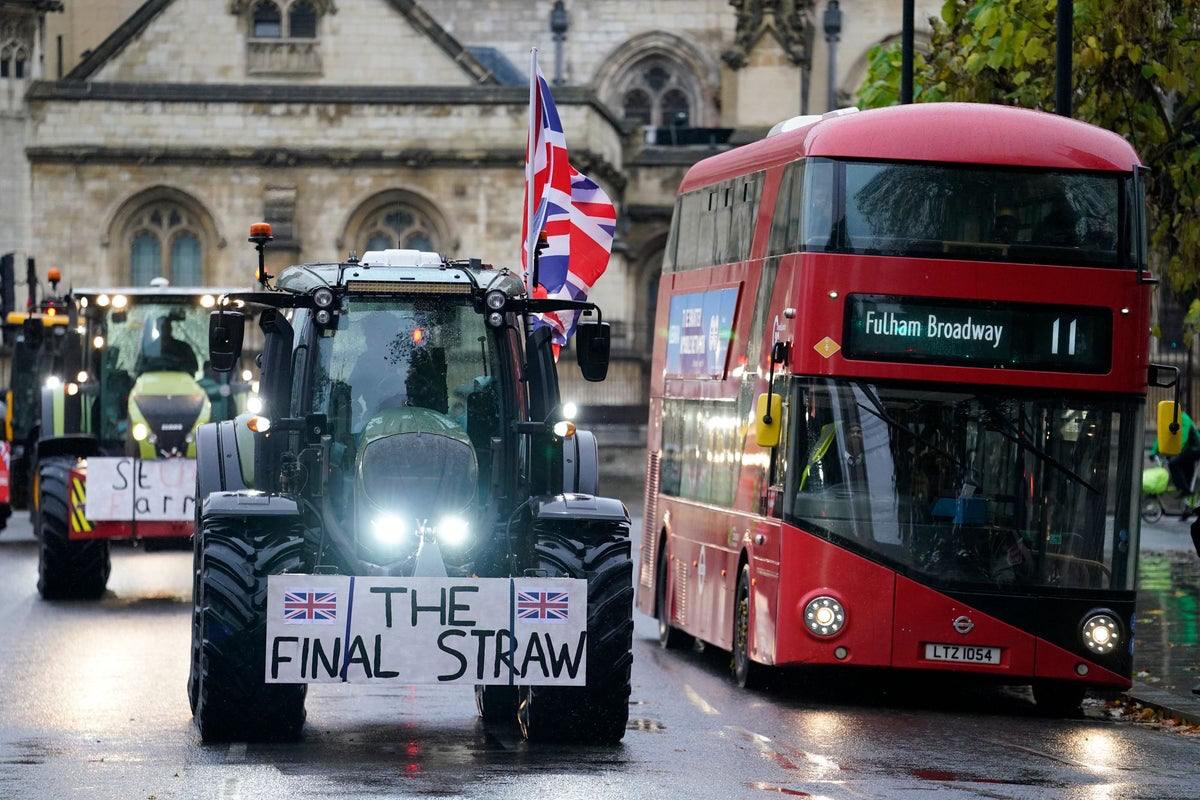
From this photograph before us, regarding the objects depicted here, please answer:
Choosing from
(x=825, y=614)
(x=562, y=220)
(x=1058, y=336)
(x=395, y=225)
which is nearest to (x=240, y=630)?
(x=825, y=614)

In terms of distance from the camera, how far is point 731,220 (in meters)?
18.4

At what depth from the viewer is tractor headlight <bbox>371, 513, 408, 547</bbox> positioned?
40.8ft

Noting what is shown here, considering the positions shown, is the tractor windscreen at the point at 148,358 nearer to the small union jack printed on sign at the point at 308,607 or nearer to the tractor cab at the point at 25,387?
the tractor cab at the point at 25,387

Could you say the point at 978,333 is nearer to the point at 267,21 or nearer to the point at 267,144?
the point at 267,144

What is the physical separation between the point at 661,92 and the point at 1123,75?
4630cm

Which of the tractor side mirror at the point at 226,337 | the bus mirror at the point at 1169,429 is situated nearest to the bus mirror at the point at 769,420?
the bus mirror at the point at 1169,429

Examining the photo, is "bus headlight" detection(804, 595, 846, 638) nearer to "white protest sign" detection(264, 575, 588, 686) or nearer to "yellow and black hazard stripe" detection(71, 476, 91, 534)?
"white protest sign" detection(264, 575, 588, 686)

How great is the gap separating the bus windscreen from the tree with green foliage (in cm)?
438

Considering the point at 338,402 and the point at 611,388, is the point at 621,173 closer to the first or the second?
the point at 611,388

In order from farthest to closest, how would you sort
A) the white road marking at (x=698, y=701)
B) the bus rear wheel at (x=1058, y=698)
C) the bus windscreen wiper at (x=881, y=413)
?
the bus rear wheel at (x=1058, y=698)
the bus windscreen wiper at (x=881, y=413)
the white road marking at (x=698, y=701)

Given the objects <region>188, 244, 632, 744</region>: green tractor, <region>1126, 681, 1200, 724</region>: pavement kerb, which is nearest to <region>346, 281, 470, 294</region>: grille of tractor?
<region>188, 244, 632, 744</region>: green tractor

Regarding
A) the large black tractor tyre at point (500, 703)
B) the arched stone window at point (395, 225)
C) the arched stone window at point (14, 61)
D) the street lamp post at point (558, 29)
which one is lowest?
the large black tractor tyre at point (500, 703)

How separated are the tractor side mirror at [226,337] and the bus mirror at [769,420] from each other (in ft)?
13.0

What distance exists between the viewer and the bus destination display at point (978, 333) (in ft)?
50.8
